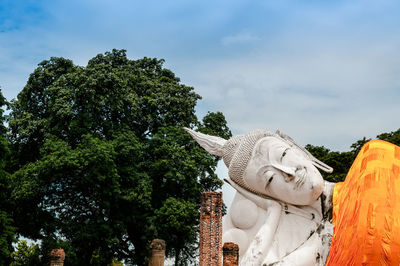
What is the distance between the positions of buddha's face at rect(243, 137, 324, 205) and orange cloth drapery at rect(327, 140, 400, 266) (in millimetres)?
2017

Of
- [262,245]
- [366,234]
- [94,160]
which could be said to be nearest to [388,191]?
[366,234]

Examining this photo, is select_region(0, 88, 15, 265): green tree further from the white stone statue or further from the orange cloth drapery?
the orange cloth drapery

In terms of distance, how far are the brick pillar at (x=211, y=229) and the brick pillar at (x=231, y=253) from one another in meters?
4.67

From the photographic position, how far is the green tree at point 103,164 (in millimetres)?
15320

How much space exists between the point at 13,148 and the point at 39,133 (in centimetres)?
108

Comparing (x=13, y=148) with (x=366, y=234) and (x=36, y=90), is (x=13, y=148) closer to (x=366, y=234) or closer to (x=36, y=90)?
(x=36, y=90)

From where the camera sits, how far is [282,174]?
692cm

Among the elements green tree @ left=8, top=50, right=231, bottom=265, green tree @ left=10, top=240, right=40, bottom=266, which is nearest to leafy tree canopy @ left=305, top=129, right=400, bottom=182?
green tree @ left=8, top=50, right=231, bottom=265

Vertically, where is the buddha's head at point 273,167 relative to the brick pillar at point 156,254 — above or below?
above

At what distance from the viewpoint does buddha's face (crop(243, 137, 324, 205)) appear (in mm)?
6843

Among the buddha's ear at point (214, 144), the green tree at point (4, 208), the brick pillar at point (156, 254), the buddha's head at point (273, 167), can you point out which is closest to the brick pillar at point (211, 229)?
the brick pillar at point (156, 254)

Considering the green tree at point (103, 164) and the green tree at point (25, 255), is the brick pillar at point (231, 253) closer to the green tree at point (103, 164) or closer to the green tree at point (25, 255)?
the green tree at point (103, 164)

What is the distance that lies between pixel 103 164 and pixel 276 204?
903 centimetres

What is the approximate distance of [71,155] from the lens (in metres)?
15.0
